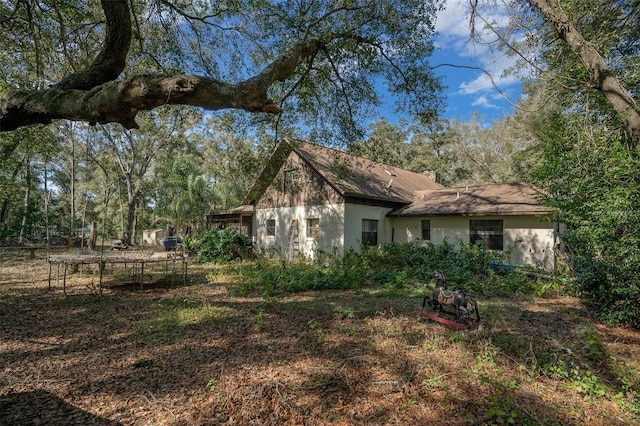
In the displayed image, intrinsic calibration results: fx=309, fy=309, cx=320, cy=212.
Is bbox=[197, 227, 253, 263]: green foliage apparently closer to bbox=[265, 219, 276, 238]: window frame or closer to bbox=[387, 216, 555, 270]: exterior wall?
bbox=[265, 219, 276, 238]: window frame

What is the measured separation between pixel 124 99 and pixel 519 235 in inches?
532

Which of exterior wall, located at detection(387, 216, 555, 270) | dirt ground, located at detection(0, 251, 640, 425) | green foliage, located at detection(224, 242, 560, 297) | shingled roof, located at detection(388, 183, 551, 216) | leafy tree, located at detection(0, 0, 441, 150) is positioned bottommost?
dirt ground, located at detection(0, 251, 640, 425)

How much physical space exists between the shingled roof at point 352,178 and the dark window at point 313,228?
88.3 inches

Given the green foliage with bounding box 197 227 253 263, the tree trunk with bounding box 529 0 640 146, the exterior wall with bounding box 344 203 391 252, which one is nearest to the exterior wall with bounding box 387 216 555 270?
the exterior wall with bounding box 344 203 391 252

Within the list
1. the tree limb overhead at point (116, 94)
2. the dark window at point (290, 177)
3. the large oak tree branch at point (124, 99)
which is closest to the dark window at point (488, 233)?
the dark window at point (290, 177)

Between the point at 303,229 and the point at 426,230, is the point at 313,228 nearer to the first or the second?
the point at 303,229

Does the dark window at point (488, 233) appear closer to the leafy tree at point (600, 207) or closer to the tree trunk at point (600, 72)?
the leafy tree at point (600, 207)

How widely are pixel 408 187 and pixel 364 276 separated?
30.4ft

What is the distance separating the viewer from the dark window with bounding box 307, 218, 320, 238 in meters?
15.1

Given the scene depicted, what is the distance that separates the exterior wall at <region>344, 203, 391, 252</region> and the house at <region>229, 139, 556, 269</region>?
1.8 inches

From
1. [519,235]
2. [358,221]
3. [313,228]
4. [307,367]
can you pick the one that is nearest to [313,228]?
[313,228]

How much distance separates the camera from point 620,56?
7625 millimetres

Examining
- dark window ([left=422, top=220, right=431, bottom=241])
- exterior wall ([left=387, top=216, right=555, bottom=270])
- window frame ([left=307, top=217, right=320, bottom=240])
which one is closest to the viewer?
exterior wall ([left=387, top=216, right=555, bottom=270])

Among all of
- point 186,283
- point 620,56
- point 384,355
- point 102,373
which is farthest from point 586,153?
point 186,283
